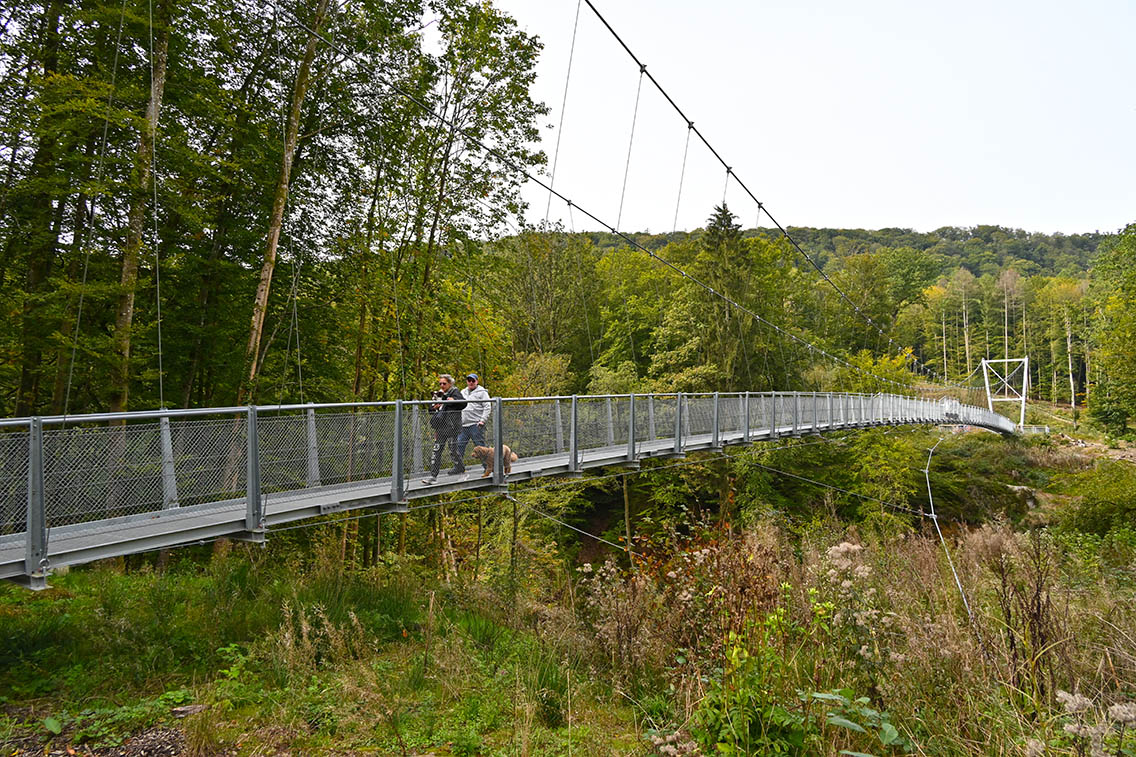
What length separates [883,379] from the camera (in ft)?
90.5

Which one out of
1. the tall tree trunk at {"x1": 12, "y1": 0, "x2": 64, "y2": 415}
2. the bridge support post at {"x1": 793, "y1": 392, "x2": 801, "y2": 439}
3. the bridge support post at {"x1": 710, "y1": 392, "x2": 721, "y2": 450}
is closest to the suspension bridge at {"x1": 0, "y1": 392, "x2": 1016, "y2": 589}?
the tall tree trunk at {"x1": 12, "y1": 0, "x2": 64, "y2": 415}

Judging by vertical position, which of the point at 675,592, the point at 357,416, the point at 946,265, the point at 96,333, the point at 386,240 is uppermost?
the point at 946,265

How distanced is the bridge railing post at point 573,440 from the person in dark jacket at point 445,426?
4.93 feet

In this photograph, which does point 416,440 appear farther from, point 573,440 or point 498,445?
point 573,440

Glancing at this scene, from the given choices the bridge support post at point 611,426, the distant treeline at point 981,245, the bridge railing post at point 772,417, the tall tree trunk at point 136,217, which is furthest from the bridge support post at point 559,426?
the distant treeline at point 981,245

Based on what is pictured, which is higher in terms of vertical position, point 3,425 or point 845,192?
point 845,192

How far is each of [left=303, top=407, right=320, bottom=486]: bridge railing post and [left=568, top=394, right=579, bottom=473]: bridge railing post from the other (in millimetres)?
3093

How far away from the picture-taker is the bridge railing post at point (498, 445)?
6457 mm

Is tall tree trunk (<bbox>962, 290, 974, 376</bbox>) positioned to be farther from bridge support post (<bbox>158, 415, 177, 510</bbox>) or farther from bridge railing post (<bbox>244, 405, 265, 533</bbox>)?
bridge support post (<bbox>158, 415, 177, 510</bbox>)

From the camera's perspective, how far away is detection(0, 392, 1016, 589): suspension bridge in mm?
3533

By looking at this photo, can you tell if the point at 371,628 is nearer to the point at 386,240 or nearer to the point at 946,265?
the point at 386,240

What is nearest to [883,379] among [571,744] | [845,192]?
[845,192]

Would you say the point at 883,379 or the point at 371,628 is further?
the point at 883,379

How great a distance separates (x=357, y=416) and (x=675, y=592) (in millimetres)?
3110
